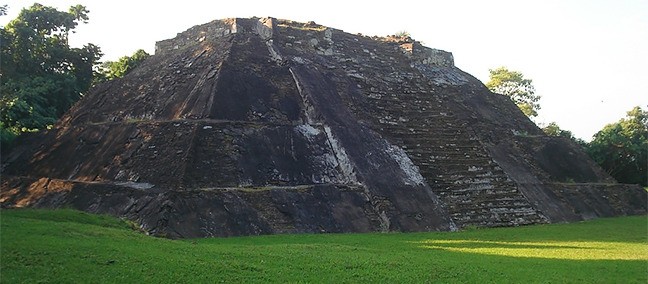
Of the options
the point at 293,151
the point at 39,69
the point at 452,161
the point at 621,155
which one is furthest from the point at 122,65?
the point at 621,155

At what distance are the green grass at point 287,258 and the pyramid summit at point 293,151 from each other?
138cm

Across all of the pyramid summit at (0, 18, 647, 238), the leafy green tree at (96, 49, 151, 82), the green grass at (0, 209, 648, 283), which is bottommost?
the green grass at (0, 209, 648, 283)

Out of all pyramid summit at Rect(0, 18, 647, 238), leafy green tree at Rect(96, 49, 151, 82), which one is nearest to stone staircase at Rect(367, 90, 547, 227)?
pyramid summit at Rect(0, 18, 647, 238)

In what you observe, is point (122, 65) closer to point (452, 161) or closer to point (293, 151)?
point (293, 151)

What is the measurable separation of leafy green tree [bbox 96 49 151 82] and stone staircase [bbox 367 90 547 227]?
1162cm

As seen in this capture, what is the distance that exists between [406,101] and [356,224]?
7.17 metres

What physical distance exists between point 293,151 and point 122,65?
1350 centimetres

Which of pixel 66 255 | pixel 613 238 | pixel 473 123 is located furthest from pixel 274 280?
pixel 473 123

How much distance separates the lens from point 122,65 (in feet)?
74.6

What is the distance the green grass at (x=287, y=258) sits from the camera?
5426 mm

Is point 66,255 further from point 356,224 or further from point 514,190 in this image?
point 514,190

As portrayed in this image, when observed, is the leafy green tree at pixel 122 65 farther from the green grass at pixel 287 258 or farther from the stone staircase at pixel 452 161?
the green grass at pixel 287 258

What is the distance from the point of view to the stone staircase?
13.1 metres

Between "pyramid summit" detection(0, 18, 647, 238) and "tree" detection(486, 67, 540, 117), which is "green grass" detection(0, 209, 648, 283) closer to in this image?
"pyramid summit" detection(0, 18, 647, 238)
